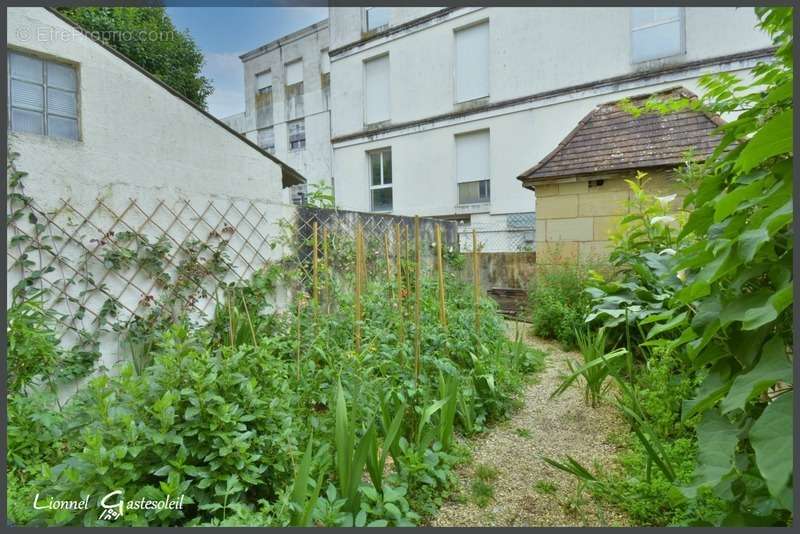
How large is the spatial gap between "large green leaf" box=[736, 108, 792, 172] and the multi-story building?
8.17 m

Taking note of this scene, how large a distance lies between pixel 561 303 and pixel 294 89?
11978 mm

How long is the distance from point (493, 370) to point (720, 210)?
2174 mm

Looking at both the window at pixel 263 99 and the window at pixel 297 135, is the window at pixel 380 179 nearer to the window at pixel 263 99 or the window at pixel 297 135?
the window at pixel 297 135

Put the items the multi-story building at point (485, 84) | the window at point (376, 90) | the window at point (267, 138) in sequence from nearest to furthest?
the multi-story building at point (485, 84)
the window at point (376, 90)
the window at point (267, 138)

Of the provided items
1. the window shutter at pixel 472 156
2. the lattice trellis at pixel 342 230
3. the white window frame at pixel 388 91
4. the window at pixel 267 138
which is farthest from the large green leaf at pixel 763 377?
the window at pixel 267 138

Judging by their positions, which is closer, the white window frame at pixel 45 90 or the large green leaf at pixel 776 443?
the large green leaf at pixel 776 443

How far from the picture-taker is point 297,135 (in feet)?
44.0

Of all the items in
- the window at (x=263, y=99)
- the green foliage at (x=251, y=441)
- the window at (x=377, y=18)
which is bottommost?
the green foliage at (x=251, y=441)

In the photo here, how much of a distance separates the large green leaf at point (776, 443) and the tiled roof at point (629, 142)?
4.72 m

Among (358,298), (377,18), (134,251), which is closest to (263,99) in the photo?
(377,18)

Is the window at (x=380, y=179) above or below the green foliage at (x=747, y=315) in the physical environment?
above

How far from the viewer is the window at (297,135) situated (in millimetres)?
13234

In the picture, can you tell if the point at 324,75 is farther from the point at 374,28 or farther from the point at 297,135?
the point at 374,28

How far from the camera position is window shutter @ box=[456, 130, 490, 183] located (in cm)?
958
